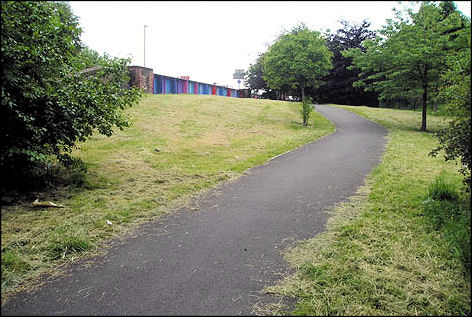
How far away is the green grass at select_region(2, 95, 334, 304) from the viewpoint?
3.46m

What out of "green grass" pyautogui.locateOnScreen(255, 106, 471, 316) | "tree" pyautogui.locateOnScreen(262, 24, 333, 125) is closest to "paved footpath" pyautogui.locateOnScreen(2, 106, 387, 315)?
"green grass" pyautogui.locateOnScreen(255, 106, 471, 316)

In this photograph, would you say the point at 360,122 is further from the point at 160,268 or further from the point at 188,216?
the point at 160,268

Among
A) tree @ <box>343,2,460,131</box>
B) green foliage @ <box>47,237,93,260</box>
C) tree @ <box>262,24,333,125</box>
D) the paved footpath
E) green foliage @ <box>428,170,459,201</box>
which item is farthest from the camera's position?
tree @ <box>262,24,333,125</box>

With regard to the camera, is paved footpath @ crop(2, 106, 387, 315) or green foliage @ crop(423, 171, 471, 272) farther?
green foliage @ crop(423, 171, 471, 272)

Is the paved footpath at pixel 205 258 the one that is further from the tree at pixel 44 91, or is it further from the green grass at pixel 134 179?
the tree at pixel 44 91

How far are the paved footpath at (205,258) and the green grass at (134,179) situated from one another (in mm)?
364

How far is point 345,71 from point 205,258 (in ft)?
132

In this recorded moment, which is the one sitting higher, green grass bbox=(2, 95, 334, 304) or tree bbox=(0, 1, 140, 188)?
tree bbox=(0, 1, 140, 188)

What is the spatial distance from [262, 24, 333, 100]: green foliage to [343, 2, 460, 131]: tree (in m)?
2.58

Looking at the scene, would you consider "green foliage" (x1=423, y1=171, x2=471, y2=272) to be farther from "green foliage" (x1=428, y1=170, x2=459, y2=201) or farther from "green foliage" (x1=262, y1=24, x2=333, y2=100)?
"green foliage" (x1=262, y1=24, x2=333, y2=100)

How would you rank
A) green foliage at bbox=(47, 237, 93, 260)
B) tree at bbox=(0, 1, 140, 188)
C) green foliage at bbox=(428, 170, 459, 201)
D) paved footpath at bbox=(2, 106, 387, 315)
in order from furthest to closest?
green foliage at bbox=(428, 170, 459, 201) < tree at bbox=(0, 1, 140, 188) < green foliage at bbox=(47, 237, 93, 260) < paved footpath at bbox=(2, 106, 387, 315)

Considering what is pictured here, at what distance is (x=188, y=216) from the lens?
15.4ft

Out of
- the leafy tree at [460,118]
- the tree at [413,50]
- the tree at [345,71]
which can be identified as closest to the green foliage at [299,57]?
the tree at [413,50]

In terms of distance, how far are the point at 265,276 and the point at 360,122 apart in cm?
1804
